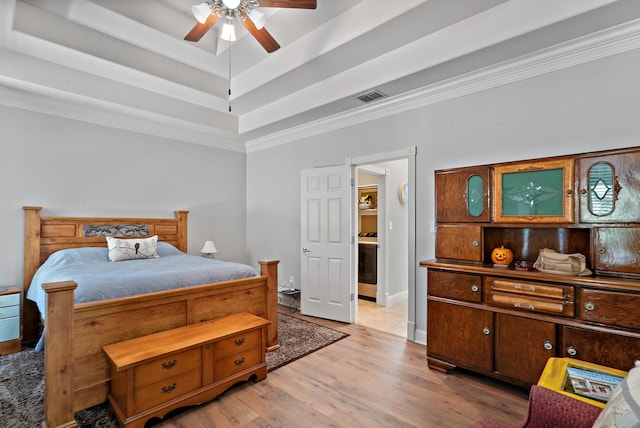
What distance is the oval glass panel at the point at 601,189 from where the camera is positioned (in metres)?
2.06

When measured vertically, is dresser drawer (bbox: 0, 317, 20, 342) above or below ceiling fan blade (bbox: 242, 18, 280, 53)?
below

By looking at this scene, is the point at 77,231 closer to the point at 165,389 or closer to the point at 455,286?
the point at 165,389

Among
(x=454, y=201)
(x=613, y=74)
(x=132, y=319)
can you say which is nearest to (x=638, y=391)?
(x=454, y=201)

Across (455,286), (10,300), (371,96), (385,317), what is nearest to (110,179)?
(10,300)

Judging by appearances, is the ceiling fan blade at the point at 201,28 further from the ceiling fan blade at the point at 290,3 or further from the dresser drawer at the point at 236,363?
the dresser drawer at the point at 236,363

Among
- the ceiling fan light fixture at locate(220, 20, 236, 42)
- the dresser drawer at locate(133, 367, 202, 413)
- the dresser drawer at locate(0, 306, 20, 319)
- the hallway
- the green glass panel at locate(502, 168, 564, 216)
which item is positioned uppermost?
the ceiling fan light fixture at locate(220, 20, 236, 42)

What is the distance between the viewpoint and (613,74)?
2.36 meters

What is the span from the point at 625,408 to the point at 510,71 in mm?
2747

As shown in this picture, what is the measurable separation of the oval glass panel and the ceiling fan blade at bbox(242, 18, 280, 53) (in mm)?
2545

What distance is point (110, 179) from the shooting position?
4176mm

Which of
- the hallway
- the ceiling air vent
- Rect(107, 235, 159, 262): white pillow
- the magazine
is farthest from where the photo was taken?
the hallway

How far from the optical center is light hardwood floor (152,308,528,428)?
206 cm

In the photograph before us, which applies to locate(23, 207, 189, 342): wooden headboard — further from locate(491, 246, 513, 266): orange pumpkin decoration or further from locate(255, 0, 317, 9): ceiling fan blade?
locate(491, 246, 513, 266): orange pumpkin decoration

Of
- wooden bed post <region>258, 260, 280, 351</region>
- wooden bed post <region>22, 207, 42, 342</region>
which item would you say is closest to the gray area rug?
wooden bed post <region>258, 260, 280, 351</region>
